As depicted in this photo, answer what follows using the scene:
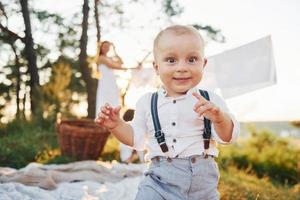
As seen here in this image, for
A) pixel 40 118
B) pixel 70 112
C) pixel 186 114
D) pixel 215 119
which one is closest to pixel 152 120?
pixel 186 114

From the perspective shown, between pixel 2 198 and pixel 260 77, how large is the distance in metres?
3.21

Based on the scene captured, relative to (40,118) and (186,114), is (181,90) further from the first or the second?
(40,118)

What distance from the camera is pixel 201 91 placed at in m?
2.01

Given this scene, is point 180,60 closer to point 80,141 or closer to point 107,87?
point 80,141

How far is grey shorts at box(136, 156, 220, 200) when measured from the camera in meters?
1.84

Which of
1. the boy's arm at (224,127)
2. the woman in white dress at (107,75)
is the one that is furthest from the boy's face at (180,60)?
the woman in white dress at (107,75)

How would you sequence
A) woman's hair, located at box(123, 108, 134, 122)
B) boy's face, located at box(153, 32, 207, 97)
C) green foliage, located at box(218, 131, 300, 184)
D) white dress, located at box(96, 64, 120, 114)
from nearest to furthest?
boy's face, located at box(153, 32, 207, 97) < woman's hair, located at box(123, 108, 134, 122) < white dress, located at box(96, 64, 120, 114) < green foliage, located at box(218, 131, 300, 184)

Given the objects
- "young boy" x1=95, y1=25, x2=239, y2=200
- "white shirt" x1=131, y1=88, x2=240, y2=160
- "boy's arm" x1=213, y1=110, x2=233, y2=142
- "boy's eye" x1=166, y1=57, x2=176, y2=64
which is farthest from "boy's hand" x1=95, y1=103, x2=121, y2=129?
A: "boy's arm" x1=213, y1=110, x2=233, y2=142

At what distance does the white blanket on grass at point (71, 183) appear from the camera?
10.2 feet

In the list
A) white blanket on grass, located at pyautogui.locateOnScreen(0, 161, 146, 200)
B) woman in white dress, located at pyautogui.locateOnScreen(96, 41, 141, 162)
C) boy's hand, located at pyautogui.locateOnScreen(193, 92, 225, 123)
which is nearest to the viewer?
boy's hand, located at pyautogui.locateOnScreen(193, 92, 225, 123)

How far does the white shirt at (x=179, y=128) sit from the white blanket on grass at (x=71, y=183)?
49.6 inches

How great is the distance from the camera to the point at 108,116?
1835mm

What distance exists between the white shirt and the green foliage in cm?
561

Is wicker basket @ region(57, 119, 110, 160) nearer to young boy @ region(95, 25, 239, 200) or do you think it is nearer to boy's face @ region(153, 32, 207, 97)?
young boy @ region(95, 25, 239, 200)
